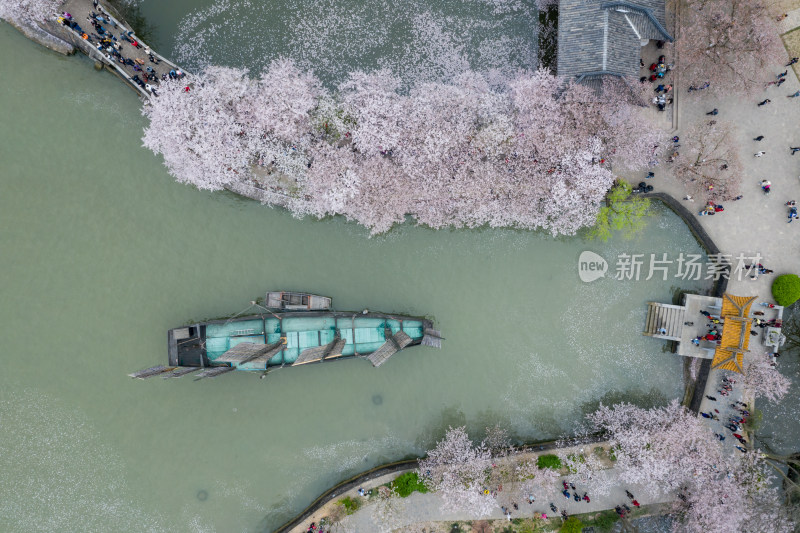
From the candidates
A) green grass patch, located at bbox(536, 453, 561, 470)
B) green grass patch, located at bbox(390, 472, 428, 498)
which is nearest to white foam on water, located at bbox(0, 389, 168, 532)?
green grass patch, located at bbox(390, 472, 428, 498)

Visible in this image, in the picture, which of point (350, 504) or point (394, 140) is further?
point (350, 504)

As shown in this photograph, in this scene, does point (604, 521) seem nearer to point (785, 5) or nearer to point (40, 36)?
point (785, 5)

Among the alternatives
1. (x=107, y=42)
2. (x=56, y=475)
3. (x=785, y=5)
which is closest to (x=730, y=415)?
(x=785, y=5)

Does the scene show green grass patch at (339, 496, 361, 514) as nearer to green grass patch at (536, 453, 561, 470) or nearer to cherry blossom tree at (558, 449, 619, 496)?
green grass patch at (536, 453, 561, 470)

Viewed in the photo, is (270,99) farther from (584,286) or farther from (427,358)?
(584,286)

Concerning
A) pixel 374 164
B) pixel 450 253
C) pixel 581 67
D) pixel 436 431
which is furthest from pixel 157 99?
pixel 436 431

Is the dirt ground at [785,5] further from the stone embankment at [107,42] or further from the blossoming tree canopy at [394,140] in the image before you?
the stone embankment at [107,42]
